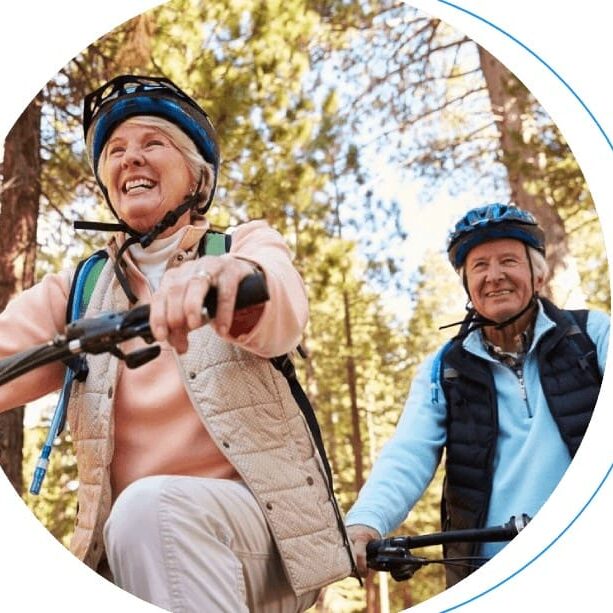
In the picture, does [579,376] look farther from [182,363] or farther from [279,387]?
[182,363]

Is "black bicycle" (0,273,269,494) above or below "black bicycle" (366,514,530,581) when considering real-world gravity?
above

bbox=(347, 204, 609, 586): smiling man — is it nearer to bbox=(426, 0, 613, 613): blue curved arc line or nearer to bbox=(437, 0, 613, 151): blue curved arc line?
bbox=(426, 0, 613, 613): blue curved arc line

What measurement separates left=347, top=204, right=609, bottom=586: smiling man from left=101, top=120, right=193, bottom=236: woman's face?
33.7 inches

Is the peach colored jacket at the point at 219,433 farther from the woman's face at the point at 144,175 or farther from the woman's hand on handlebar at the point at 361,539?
the woman's hand on handlebar at the point at 361,539

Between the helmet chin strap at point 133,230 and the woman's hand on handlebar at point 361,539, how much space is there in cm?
76

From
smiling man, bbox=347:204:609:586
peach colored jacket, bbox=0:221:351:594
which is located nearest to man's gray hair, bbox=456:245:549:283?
smiling man, bbox=347:204:609:586

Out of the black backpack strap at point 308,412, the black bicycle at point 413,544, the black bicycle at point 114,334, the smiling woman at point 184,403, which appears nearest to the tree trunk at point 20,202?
the smiling woman at point 184,403

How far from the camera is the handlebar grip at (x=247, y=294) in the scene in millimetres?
1109

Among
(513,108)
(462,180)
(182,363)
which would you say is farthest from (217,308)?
(462,180)

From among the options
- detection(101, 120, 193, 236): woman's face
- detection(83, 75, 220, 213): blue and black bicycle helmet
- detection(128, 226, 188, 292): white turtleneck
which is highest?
detection(83, 75, 220, 213): blue and black bicycle helmet

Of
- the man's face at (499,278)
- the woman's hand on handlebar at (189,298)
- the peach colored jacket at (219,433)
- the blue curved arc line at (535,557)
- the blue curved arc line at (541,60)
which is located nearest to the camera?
the woman's hand on handlebar at (189,298)

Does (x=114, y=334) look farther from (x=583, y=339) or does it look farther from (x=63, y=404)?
(x=583, y=339)

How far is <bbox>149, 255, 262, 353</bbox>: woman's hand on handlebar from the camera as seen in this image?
1053mm

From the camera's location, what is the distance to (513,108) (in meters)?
5.16
